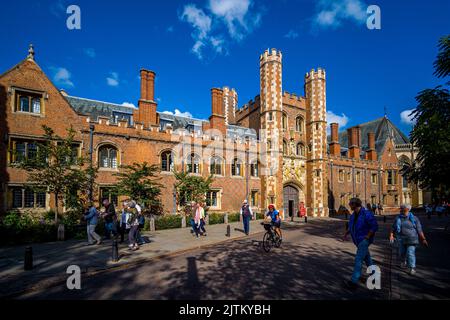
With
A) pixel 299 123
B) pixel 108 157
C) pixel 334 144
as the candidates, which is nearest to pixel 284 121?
pixel 299 123

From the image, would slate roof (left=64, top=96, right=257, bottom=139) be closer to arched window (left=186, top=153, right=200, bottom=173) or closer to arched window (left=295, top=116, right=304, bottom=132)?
arched window (left=186, top=153, right=200, bottom=173)

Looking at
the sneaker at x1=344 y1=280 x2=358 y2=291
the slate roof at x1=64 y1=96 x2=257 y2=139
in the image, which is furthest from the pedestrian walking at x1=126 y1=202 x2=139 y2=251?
the slate roof at x1=64 y1=96 x2=257 y2=139

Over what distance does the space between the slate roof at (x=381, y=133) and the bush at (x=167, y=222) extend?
35.2 m

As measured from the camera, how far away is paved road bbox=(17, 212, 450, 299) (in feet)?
17.2

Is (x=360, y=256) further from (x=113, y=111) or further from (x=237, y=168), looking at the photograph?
(x=113, y=111)

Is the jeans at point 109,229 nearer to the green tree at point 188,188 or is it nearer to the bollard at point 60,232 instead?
the bollard at point 60,232

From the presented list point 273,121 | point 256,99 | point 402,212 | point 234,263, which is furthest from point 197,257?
point 256,99

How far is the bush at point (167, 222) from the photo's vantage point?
1632cm

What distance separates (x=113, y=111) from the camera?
22828 mm

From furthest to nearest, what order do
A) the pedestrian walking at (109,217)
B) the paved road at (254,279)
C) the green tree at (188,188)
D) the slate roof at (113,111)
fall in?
1. the slate roof at (113,111)
2. the green tree at (188,188)
3. the pedestrian walking at (109,217)
4. the paved road at (254,279)

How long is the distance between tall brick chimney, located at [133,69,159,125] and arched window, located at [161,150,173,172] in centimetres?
284

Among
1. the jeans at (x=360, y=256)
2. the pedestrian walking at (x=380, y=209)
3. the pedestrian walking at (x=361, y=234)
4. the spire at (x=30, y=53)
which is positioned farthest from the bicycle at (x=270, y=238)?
the pedestrian walking at (x=380, y=209)

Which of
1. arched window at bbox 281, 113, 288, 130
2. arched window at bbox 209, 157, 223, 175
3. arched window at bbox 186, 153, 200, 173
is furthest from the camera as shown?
arched window at bbox 281, 113, 288, 130

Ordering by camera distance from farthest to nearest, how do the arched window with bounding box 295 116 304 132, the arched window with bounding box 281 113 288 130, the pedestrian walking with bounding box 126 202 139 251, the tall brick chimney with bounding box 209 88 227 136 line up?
the arched window with bounding box 295 116 304 132
the arched window with bounding box 281 113 288 130
the tall brick chimney with bounding box 209 88 227 136
the pedestrian walking with bounding box 126 202 139 251
